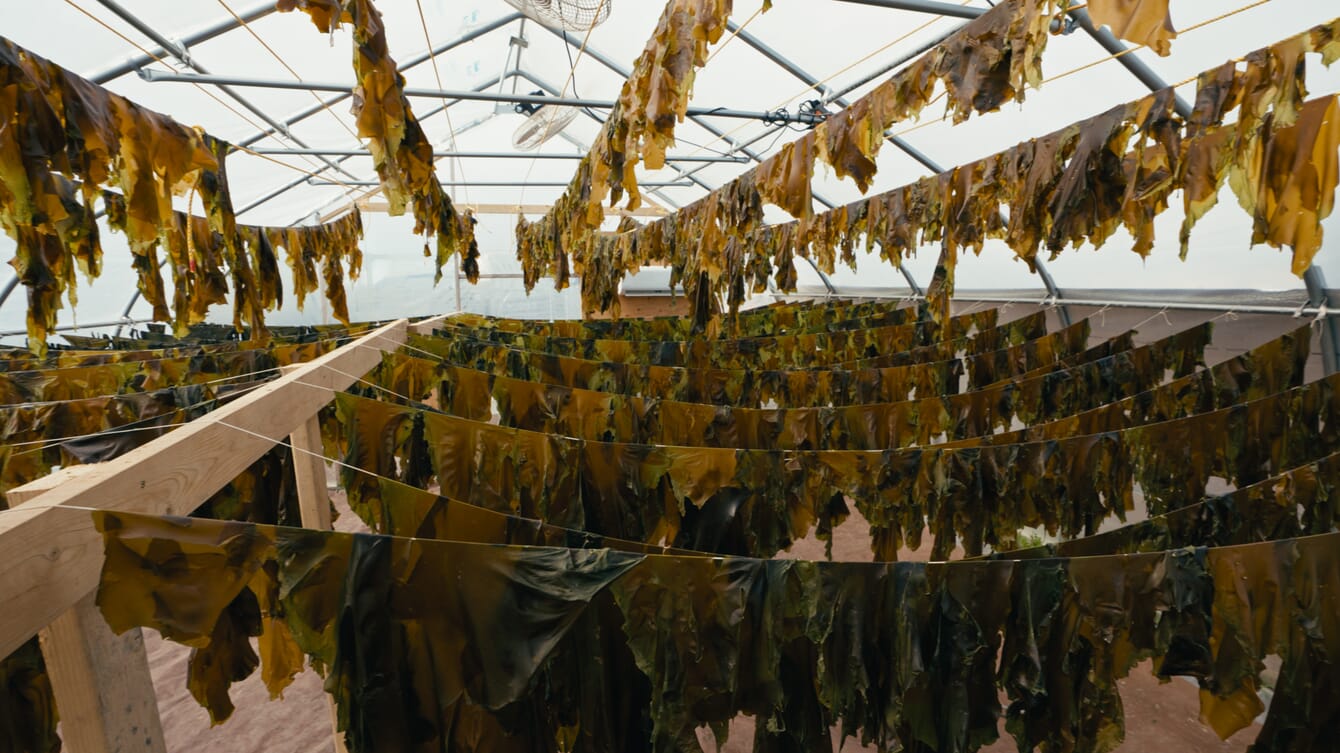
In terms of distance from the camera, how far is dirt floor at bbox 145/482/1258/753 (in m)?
3.72

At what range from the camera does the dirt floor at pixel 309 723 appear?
12.2 feet

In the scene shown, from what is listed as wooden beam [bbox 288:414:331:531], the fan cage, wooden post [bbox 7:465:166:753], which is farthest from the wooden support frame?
the fan cage

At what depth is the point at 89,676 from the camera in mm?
1086

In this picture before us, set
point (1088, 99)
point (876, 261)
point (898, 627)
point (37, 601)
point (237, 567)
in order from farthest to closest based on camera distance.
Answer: point (876, 261) < point (1088, 99) < point (898, 627) < point (237, 567) < point (37, 601)

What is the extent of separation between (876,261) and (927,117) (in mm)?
4778

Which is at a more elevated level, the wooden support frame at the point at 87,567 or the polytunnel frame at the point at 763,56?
the polytunnel frame at the point at 763,56

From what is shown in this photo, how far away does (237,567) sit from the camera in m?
1.19

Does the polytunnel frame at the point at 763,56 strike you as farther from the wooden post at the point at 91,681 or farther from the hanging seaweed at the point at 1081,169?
the wooden post at the point at 91,681

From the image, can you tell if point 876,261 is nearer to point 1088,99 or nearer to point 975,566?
point 1088,99

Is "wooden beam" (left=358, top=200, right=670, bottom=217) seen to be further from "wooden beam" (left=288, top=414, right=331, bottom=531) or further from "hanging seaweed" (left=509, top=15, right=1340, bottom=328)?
"wooden beam" (left=288, top=414, right=331, bottom=531)

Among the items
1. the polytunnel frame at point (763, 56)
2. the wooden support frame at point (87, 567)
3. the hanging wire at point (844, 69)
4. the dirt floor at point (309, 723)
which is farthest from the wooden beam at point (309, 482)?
the hanging wire at point (844, 69)

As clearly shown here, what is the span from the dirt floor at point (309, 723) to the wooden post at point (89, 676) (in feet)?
9.51

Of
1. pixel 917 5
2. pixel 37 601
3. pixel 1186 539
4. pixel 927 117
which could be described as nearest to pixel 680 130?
pixel 927 117

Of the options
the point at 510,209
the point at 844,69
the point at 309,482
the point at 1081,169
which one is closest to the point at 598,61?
the point at 844,69
